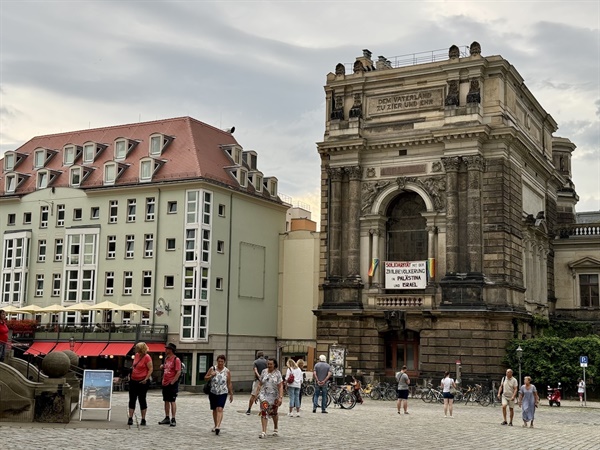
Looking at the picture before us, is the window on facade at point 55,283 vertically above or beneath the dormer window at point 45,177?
beneath

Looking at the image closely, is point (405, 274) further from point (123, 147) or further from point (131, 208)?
point (123, 147)

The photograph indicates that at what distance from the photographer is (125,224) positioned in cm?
6138

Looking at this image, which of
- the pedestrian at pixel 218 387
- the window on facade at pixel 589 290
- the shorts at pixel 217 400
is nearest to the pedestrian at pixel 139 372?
the pedestrian at pixel 218 387

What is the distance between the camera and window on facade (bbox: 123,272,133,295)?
197 ft

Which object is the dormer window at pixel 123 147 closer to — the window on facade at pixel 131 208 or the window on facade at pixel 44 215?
the window on facade at pixel 131 208

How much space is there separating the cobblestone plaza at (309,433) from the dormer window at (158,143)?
34.1 meters

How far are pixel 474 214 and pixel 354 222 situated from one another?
8.13 meters

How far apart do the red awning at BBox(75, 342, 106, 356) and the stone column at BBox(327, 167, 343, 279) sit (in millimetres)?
16151

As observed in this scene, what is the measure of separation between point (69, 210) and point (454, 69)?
1202 inches

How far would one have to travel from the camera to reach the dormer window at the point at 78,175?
2549 inches

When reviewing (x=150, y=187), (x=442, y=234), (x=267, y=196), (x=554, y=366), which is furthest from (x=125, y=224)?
(x=554, y=366)

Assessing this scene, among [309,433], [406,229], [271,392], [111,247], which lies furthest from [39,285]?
[271,392]

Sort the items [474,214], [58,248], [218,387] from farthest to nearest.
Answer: [58,248], [474,214], [218,387]

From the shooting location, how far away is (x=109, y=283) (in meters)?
61.4
